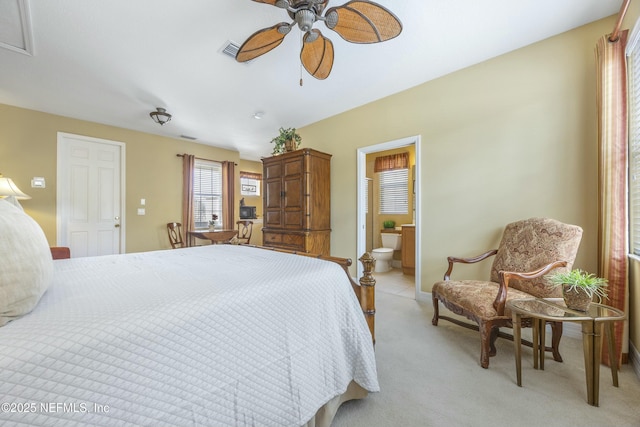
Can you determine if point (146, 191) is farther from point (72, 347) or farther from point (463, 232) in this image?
point (463, 232)

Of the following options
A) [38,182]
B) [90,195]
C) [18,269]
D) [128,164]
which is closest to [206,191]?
[128,164]

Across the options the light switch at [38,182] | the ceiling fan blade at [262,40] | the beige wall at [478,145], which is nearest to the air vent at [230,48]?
the ceiling fan blade at [262,40]

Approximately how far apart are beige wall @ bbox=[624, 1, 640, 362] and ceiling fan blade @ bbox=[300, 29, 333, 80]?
2.03m

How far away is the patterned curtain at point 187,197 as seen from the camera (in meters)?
4.95

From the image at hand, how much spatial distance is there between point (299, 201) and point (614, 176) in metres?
3.10

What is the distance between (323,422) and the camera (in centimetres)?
117

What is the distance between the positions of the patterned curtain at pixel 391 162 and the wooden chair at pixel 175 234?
4274 millimetres

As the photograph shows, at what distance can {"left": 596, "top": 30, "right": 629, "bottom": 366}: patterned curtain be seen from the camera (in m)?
1.71

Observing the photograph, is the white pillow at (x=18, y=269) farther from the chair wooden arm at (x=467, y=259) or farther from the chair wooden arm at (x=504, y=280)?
the chair wooden arm at (x=467, y=259)

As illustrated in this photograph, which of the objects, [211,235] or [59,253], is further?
[211,235]

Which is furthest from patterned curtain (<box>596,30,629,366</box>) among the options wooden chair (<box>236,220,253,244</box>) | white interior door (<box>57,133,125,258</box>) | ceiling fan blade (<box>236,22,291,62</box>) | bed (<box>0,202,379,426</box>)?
white interior door (<box>57,133,125,258</box>)

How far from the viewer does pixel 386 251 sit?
4633mm

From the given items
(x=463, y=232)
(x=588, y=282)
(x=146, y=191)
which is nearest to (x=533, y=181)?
(x=463, y=232)

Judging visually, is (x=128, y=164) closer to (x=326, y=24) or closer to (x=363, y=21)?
(x=326, y=24)
